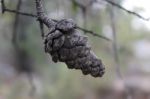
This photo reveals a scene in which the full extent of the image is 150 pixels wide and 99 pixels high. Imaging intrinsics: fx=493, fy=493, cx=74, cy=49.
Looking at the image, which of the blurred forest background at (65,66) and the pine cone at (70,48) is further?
the blurred forest background at (65,66)

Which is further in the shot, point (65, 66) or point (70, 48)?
point (65, 66)

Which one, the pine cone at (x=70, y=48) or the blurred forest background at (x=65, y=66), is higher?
the pine cone at (x=70, y=48)

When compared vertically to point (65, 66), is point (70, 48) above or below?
above

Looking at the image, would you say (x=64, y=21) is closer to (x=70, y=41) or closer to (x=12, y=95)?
(x=70, y=41)

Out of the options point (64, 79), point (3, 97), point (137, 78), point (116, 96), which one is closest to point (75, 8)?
point (3, 97)
